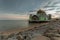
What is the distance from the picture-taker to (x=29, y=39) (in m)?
3.38

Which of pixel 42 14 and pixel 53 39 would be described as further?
pixel 42 14

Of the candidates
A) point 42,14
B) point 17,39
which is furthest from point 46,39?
point 42,14

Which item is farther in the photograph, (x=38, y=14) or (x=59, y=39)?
(x=38, y=14)

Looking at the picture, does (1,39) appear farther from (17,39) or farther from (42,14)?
(42,14)

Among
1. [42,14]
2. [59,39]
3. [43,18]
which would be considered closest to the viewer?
[59,39]

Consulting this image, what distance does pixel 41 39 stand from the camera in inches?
135

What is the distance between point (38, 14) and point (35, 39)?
99.7 ft

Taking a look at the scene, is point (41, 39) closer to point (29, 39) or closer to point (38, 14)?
point (29, 39)

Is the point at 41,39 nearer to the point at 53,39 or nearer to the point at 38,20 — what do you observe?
the point at 53,39

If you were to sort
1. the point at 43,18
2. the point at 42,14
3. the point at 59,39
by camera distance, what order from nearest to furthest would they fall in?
the point at 59,39
the point at 42,14
the point at 43,18

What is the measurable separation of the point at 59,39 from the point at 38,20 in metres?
31.7

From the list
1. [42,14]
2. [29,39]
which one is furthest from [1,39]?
[42,14]

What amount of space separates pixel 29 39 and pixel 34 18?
31458 millimetres

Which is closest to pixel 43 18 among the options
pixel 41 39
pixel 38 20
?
pixel 38 20
